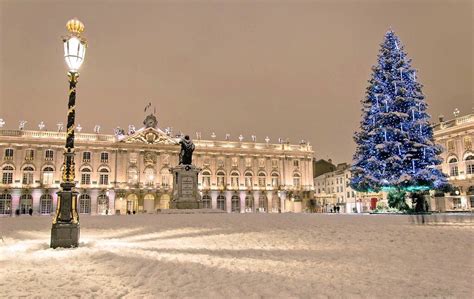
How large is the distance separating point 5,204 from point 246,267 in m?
53.8

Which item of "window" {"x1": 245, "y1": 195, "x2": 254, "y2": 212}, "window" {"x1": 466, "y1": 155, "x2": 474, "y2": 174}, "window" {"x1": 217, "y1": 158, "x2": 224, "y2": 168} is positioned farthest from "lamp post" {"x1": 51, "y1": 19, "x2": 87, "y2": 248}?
"window" {"x1": 245, "y1": 195, "x2": 254, "y2": 212}

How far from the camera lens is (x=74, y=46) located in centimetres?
982

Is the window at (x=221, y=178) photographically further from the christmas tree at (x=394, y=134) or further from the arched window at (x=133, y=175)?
the christmas tree at (x=394, y=134)

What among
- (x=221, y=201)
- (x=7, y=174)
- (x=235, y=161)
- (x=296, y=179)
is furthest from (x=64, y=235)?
(x=296, y=179)

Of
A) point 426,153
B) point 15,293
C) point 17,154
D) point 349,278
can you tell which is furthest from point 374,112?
point 17,154

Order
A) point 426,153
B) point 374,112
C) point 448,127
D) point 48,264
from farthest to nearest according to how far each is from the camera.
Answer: point 448,127 < point 374,112 < point 426,153 < point 48,264

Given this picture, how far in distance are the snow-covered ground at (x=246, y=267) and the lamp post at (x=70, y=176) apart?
494 millimetres

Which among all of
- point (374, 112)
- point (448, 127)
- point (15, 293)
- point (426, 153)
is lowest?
point (15, 293)

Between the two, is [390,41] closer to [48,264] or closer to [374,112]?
[374,112]

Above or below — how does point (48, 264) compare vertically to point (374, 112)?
below

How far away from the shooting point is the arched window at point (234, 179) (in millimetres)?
63250

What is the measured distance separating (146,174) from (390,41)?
41.8 meters

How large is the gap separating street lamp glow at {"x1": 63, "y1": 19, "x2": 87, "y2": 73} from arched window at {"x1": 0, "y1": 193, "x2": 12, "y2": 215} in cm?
4782

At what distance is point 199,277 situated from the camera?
593 cm
